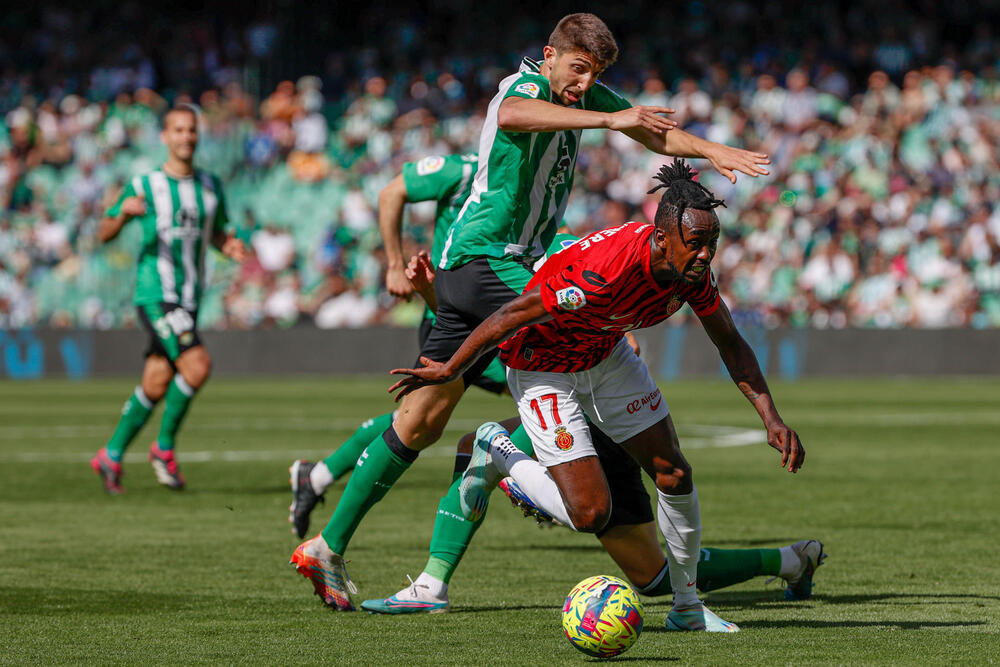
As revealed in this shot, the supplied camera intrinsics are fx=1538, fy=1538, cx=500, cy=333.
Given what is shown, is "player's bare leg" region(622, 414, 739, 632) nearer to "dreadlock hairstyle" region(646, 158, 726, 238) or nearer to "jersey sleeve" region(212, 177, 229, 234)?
"dreadlock hairstyle" region(646, 158, 726, 238)

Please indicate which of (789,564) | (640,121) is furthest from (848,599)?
(640,121)

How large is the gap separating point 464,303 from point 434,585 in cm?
116

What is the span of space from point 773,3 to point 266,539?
79.2ft

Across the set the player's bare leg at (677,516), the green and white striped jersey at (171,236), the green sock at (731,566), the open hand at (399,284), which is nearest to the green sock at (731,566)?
the green sock at (731,566)

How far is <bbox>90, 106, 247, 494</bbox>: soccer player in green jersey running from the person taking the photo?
1099 centimetres

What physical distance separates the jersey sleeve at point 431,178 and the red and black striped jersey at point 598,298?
232cm

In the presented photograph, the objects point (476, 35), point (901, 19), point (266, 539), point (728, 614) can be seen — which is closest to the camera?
point (728, 614)

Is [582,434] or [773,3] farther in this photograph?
[773,3]

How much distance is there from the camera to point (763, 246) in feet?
84.0

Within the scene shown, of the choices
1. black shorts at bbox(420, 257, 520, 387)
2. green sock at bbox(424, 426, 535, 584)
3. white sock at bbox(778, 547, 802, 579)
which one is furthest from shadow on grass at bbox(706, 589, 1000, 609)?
black shorts at bbox(420, 257, 520, 387)

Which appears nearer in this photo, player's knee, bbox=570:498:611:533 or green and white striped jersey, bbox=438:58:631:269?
player's knee, bbox=570:498:611:533

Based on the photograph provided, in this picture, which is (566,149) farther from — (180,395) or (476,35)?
(476,35)

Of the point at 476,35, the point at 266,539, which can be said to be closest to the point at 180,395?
the point at 266,539

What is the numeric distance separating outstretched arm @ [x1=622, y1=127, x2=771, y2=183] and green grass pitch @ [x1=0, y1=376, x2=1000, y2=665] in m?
1.64
